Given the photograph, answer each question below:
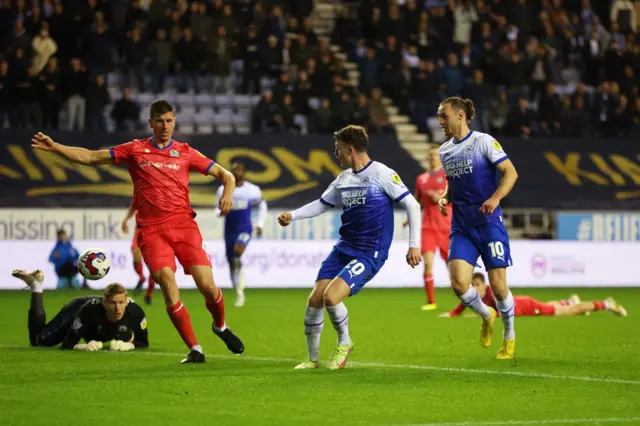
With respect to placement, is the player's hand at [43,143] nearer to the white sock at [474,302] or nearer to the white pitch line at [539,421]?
the white sock at [474,302]

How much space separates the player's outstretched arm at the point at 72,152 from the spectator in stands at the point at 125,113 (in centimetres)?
1539

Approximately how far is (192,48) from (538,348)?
54.6 ft

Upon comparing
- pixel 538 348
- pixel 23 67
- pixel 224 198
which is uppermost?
pixel 23 67

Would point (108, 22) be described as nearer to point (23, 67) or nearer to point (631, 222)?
point (23, 67)

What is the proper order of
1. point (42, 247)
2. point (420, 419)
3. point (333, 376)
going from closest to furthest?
point (420, 419) < point (333, 376) < point (42, 247)

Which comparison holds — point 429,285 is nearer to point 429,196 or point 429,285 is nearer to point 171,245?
point 429,196

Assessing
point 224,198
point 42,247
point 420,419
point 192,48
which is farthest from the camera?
point 192,48

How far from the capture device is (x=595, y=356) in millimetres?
11453

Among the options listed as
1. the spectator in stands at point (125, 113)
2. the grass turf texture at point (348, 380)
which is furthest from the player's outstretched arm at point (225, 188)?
the spectator in stands at point (125, 113)

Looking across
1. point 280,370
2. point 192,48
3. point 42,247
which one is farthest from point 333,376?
point 192,48

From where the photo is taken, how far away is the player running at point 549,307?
16031mm

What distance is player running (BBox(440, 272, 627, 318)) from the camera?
16.0 m

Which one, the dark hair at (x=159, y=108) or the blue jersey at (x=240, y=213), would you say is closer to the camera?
the dark hair at (x=159, y=108)

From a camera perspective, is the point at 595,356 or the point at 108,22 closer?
the point at 595,356
